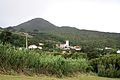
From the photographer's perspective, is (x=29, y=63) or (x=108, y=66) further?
(x=108, y=66)

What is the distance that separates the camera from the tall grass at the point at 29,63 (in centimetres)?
1462

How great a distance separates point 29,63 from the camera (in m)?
16.2

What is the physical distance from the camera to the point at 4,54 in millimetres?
14555

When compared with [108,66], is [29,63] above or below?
above

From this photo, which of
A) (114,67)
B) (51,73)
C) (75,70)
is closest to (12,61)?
(51,73)

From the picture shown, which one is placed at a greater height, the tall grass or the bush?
the tall grass

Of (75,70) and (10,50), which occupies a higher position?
(10,50)

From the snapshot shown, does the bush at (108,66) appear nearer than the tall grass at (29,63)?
No

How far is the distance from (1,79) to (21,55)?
468cm

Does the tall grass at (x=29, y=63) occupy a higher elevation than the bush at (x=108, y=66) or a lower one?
higher

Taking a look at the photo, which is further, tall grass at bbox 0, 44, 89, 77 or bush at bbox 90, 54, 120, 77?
bush at bbox 90, 54, 120, 77

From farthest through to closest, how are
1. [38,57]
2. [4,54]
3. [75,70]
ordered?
[75,70] → [38,57] → [4,54]

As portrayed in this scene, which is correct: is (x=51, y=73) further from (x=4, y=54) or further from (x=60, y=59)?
(x=4, y=54)

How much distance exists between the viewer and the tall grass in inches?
576
